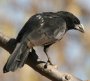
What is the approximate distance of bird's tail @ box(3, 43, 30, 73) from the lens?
4207 millimetres

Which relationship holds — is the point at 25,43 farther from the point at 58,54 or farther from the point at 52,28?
the point at 58,54

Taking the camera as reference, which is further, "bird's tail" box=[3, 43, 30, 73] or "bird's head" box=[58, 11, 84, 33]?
"bird's head" box=[58, 11, 84, 33]

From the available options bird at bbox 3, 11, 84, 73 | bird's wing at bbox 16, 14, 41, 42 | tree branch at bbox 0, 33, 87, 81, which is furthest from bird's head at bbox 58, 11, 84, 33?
tree branch at bbox 0, 33, 87, 81

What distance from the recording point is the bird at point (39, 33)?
4309mm

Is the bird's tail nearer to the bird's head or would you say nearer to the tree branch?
the tree branch

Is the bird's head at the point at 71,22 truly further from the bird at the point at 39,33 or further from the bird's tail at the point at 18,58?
the bird's tail at the point at 18,58

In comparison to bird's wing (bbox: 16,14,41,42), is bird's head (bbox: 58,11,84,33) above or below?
below

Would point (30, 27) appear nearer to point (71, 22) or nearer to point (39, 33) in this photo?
point (39, 33)

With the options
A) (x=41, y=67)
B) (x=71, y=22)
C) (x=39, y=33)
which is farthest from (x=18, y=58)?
(x=71, y=22)

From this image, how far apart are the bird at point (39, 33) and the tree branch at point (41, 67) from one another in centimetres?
6

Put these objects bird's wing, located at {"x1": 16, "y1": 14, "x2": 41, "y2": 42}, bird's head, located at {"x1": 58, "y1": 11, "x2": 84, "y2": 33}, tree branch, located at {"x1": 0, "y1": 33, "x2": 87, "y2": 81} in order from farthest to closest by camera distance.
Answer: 1. bird's head, located at {"x1": 58, "y1": 11, "x2": 84, "y2": 33}
2. bird's wing, located at {"x1": 16, "y1": 14, "x2": 41, "y2": 42}
3. tree branch, located at {"x1": 0, "y1": 33, "x2": 87, "y2": 81}

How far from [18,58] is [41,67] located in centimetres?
21

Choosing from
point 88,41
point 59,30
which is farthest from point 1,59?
point 59,30

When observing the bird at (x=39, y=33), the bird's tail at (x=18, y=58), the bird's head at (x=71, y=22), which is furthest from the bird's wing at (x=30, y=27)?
the bird's head at (x=71, y=22)
